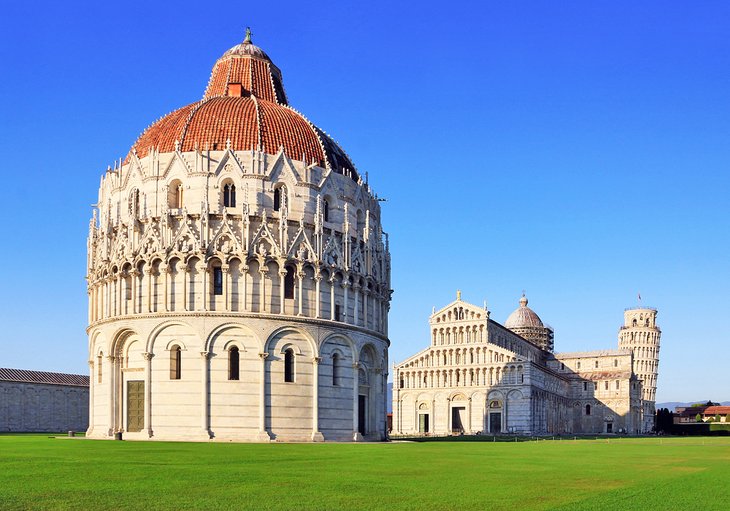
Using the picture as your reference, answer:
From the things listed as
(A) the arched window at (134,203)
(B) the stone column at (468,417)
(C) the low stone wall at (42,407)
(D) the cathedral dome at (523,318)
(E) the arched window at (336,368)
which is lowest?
(B) the stone column at (468,417)

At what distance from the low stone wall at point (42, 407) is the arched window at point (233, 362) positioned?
173 ft

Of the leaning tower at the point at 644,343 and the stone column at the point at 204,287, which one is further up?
the stone column at the point at 204,287

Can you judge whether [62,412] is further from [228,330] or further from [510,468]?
[510,468]

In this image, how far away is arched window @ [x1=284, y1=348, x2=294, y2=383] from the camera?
5678cm

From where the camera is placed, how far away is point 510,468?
27625 millimetres

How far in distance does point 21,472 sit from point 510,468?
598 inches

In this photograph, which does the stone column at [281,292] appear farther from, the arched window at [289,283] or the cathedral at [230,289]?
the arched window at [289,283]

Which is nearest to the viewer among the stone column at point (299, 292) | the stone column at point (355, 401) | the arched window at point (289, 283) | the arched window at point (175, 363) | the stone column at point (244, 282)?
the arched window at point (175, 363)

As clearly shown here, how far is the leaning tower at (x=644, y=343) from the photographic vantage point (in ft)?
573

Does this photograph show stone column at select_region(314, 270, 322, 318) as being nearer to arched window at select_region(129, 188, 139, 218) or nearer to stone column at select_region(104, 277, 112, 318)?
arched window at select_region(129, 188, 139, 218)

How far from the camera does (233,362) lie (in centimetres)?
5581

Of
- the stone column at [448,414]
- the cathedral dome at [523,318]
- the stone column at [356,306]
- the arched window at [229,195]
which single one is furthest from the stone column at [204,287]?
the cathedral dome at [523,318]

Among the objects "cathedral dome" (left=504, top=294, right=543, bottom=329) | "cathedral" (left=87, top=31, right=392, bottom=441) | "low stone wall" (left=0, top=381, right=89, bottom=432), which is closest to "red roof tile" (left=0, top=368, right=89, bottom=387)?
"low stone wall" (left=0, top=381, right=89, bottom=432)

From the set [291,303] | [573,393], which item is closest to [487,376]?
[573,393]
